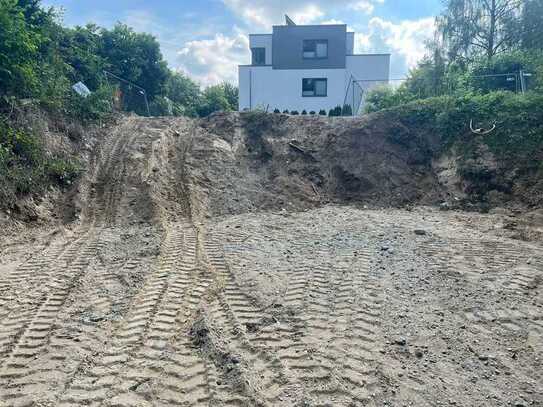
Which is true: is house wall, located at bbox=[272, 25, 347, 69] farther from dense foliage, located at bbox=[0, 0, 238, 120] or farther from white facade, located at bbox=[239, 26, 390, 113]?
dense foliage, located at bbox=[0, 0, 238, 120]

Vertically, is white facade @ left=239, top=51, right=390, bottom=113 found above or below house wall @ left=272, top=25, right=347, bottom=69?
below

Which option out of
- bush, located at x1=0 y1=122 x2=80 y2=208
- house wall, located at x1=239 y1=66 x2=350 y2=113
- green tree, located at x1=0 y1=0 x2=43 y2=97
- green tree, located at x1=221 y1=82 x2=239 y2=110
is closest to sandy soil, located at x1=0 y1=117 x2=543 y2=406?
bush, located at x1=0 y1=122 x2=80 y2=208

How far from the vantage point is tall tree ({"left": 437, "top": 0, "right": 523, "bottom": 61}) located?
59.8 ft

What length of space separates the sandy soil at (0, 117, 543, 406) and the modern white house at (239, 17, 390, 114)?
20841mm

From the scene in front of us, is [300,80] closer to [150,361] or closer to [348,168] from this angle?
[348,168]

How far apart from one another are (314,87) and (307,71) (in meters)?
1.17

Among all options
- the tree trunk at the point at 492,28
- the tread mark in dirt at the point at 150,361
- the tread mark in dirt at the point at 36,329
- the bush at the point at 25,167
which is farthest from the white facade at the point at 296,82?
the tread mark in dirt at the point at 150,361

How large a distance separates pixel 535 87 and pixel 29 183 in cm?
1168

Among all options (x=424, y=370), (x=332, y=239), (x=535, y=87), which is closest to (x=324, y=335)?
(x=424, y=370)

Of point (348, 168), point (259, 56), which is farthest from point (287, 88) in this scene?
point (348, 168)

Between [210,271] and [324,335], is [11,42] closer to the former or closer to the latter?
[210,271]

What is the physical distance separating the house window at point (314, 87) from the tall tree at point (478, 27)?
883cm

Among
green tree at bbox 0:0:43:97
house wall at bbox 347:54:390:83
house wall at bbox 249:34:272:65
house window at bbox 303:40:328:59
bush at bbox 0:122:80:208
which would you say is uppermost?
house wall at bbox 249:34:272:65

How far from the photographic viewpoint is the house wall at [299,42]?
27.6 m
